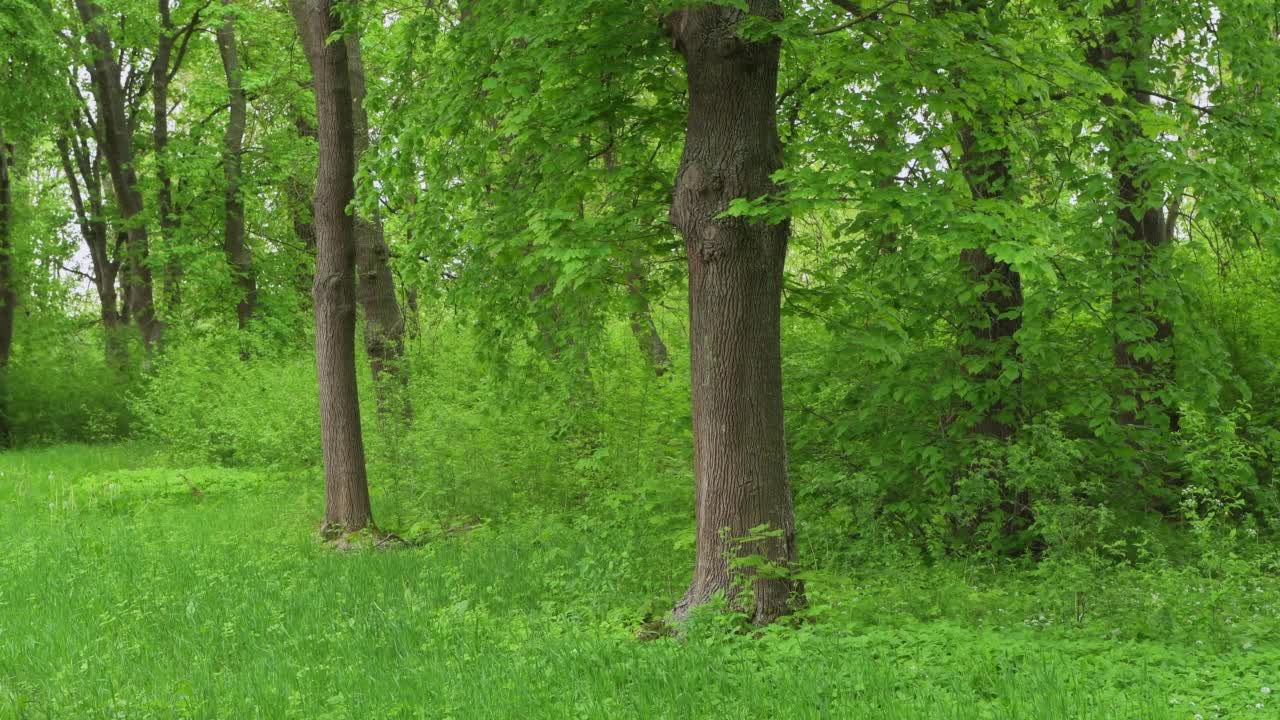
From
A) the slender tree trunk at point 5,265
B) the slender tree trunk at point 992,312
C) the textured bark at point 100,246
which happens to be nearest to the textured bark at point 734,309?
the slender tree trunk at point 992,312

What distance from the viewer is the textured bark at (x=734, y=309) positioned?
708 centimetres

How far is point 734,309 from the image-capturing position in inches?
280

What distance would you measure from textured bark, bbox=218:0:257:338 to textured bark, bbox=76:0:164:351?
190cm

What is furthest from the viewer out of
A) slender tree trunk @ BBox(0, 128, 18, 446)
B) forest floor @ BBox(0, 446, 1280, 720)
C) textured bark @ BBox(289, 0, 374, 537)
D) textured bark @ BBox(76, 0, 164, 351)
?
slender tree trunk @ BBox(0, 128, 18, 446)

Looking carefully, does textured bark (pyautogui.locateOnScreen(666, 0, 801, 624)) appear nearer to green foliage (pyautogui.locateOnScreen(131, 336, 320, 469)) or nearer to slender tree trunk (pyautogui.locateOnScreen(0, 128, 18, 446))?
green foliage (pyautogui.locateOnScreen(131, 336, 320, 469))

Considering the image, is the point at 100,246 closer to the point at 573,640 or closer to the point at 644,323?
the point at 644,323

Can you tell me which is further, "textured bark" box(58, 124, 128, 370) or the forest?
"textured bark" box(58, 124, 128, 370)

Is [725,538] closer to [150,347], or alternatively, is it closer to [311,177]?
[311,177]

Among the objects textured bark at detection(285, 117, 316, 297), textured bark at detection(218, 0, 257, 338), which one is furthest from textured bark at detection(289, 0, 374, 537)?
textured bark at detection(285, 117, 316, 297)

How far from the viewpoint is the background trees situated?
709 centimetres

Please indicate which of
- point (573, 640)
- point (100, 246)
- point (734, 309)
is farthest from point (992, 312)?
point (100, 246)

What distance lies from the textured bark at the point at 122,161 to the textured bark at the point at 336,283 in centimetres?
1438

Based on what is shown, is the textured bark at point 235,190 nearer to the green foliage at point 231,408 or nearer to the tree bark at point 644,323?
the green foliage at point 231,408

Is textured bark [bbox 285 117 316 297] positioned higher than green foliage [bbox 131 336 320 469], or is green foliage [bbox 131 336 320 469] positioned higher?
textured bark [bbox 285 117 316 297]
